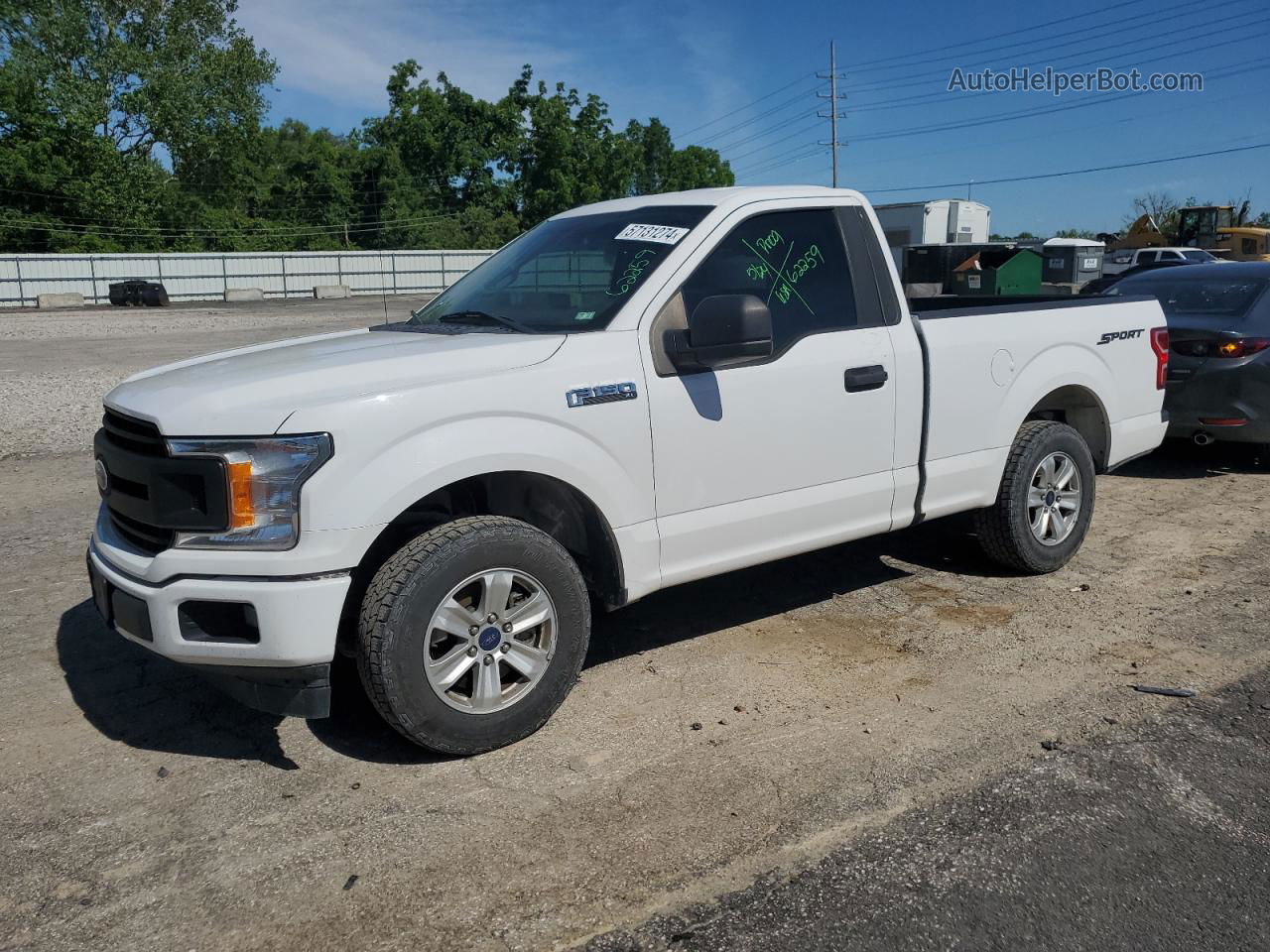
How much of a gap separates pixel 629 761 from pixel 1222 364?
623 cm

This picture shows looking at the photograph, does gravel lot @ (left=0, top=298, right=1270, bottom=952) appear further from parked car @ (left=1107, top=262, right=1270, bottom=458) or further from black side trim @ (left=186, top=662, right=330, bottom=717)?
parked car @ (left=1107, top=262, right=1270, bottom=458)

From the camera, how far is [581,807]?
3385 mm

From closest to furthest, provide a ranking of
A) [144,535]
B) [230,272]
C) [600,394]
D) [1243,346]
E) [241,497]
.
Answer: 1. [241,497]
2. [144,535]
3. [600,394]
4. [1243,346]
5. [230,272]

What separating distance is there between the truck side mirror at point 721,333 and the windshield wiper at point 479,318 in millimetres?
638

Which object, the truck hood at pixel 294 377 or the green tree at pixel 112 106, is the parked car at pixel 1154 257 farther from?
the green tree at pixel 112 106

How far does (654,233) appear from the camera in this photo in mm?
4395

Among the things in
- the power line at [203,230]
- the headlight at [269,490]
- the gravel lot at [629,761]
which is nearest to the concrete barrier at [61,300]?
the power line at [203,230]

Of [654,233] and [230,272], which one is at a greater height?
[230,272]

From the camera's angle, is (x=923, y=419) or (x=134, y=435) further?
(x=923, y=419)

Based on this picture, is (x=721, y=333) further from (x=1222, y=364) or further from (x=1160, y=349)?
(x=1222, y=364)

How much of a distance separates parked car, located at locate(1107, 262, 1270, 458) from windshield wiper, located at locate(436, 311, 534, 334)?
16.8 ft

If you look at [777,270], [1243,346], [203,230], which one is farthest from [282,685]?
[203,230]

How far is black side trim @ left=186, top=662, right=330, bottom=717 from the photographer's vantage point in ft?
10.9

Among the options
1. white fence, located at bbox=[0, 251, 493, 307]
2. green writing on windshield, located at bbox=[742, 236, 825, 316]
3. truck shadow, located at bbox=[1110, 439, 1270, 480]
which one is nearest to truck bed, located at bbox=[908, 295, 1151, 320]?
green writing on windshield, located at bbox=[742, 236, 825, 316]
